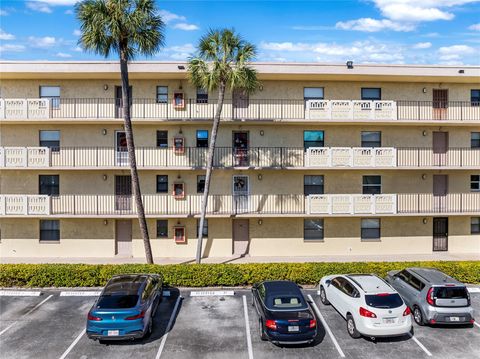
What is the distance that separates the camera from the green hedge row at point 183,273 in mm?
16547

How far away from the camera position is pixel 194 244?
69.7 ft

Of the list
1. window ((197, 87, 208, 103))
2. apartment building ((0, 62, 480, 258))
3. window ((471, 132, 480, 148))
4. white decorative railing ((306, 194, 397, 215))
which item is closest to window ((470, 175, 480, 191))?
apartment building ((0, 62, 480, 258))

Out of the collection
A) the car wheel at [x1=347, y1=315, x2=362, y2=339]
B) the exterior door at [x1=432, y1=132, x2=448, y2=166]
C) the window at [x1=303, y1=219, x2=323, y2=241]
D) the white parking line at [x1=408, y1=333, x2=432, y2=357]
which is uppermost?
the exterior door at [x1=432, y1=132, x2=448, y2=166]

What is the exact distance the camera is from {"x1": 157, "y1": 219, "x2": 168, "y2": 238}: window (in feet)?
69.8

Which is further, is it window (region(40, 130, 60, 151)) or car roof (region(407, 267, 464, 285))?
window (region(40, 130, 60, 151))

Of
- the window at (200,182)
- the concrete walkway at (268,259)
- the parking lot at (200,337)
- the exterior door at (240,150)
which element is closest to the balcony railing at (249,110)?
the exterior door at (240,150)

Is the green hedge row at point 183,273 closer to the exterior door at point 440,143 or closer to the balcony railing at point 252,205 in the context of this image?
the balcony railing at point 252,205

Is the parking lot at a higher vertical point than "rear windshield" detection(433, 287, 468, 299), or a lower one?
lower

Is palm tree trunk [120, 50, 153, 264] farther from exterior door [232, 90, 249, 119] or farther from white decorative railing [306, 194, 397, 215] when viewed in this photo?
white decorative railing [306, 194, 397, 215]

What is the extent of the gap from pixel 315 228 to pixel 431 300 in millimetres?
9472

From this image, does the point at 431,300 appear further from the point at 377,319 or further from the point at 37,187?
the point at 37,187

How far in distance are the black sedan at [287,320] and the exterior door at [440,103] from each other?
624 inches

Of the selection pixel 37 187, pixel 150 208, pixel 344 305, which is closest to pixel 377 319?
pixel 344 305

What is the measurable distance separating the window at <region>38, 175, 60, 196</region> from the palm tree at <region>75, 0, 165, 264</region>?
7.05 m
